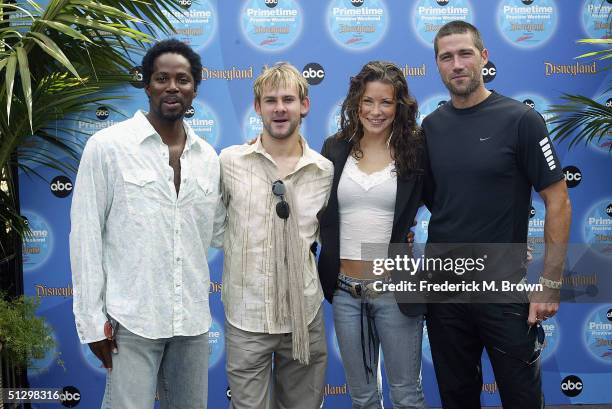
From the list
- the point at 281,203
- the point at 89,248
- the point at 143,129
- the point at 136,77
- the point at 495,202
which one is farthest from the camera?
the point at 136,77

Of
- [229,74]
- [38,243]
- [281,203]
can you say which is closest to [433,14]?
[229,74]

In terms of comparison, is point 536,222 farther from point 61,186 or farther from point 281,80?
point 61,186

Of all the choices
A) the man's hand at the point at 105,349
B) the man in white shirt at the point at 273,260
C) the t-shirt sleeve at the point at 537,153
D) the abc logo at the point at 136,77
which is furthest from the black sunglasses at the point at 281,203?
the abc logo at the point at 136,77

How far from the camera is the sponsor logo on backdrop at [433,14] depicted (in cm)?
429

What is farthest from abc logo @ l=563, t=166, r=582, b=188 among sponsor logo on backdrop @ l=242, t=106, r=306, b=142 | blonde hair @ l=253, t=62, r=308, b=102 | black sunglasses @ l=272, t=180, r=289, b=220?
black sunglasses @ l=272, t=180, r=289, b=220

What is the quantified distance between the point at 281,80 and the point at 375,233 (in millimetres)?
779

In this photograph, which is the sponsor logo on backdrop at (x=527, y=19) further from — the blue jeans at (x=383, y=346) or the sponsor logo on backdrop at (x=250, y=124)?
the blue jeans at (x=383, y=346)

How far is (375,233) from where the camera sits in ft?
9.05

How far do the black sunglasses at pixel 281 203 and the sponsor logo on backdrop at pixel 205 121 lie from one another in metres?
1.80

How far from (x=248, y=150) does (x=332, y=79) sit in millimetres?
1761

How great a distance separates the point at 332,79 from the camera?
4.30m

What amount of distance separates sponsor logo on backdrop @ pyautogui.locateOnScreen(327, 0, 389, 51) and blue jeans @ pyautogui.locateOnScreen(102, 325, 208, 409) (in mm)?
2501

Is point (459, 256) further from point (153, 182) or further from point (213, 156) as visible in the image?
point (153, 182)
